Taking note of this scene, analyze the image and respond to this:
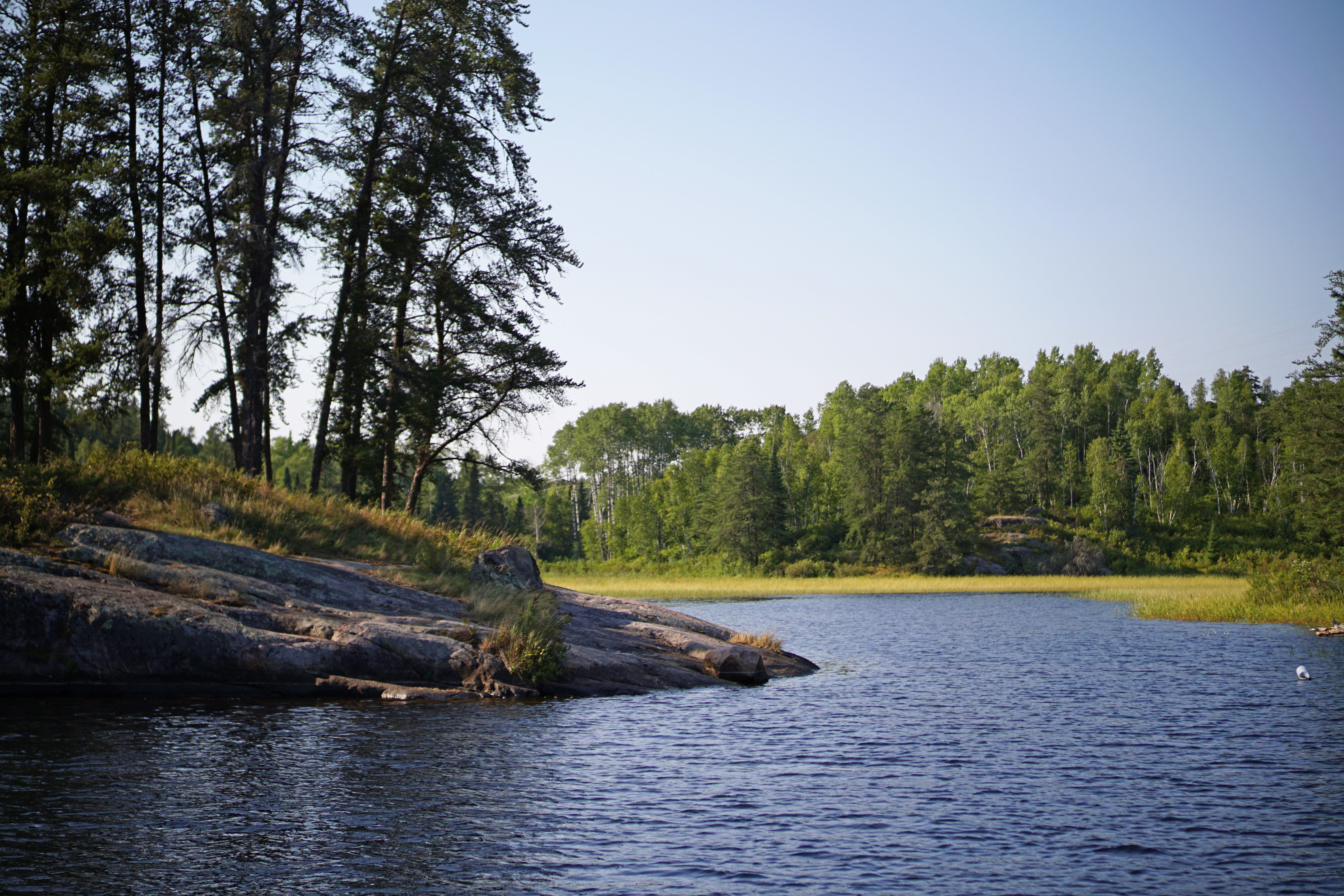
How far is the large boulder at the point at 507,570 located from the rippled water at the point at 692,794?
639 cm

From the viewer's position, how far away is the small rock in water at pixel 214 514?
73.0ft

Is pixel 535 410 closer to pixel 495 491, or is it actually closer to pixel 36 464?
pixel 36 464

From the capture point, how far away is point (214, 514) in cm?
A: 2241

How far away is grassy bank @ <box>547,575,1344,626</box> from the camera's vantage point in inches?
1442

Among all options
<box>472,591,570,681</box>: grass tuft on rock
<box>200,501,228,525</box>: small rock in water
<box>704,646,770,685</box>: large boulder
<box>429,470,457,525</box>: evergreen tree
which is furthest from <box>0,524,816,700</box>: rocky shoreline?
<box>429,470,457,525</box>: evergreen tree

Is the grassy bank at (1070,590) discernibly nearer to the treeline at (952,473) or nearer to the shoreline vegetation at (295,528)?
the shoreline vegetation at (295,528)

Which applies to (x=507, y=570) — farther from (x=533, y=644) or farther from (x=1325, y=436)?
(x=1325, y=436)

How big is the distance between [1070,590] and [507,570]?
175ft

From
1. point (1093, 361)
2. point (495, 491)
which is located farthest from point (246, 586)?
point (1093, 361)

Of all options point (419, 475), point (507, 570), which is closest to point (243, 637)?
point (507, 570)

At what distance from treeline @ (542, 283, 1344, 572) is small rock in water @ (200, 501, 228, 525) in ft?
218

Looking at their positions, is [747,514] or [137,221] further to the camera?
[747,514]

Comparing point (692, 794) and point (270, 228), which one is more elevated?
point (270, 228)

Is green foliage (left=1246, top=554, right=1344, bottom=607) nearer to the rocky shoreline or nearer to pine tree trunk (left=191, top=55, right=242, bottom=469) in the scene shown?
the rocky shoreline
